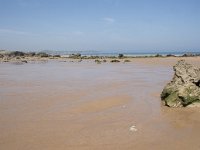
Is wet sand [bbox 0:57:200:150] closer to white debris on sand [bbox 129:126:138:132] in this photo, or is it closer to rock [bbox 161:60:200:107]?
white debris on sand [bbox 129:126:138:132]

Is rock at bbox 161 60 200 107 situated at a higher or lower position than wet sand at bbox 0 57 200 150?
higher

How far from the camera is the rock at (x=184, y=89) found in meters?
8.57

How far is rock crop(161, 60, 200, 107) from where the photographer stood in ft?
28.1

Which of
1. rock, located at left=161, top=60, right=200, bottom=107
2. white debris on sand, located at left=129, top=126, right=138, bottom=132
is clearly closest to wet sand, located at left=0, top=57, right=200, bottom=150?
white debris on sand, located at left=129, top=126, right=138, bottom=132

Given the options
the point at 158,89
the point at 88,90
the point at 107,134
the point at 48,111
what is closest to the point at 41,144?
the point at 107,134

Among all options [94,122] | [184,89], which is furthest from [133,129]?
[184,89]

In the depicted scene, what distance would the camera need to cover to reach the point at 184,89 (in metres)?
8.75

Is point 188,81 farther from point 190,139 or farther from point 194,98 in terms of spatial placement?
point 190,139

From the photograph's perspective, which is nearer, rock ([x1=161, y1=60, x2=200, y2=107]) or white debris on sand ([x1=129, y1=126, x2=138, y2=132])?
white debris on sand ([x1=129, y1=126, x2=138, y2=132])

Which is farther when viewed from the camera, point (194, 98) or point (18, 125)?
point (194, 98)

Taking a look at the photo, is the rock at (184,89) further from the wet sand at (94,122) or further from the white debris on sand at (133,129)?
the white debris on sand at (133,129)

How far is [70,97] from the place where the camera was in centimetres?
1030

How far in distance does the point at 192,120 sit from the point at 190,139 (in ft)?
4.69

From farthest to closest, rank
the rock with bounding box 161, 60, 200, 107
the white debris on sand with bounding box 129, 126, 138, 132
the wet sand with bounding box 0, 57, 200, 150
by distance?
the rock with bounding box 161, 60, 200, 107
the white debris on sand with bounding box 129, 126, 138, 132
the wet sand with bounding box 0, 57, 200, 150
